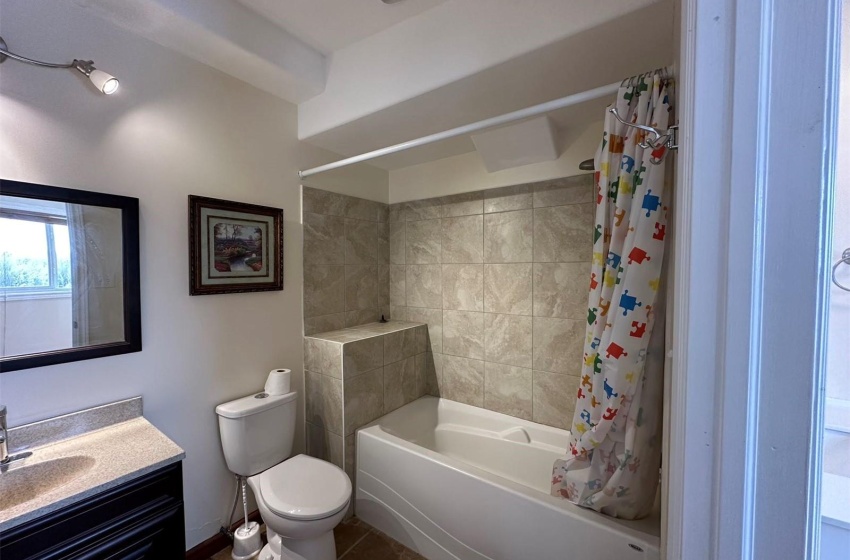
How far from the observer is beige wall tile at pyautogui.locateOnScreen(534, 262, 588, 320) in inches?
81.6

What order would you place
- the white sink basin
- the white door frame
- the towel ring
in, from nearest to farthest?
the white door frame → the towel ring → the white sink basin

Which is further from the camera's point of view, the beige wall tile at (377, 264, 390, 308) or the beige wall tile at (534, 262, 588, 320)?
the beige wall tile at (377, 264, 390, 308)

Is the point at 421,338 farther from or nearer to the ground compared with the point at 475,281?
nearer to the ground

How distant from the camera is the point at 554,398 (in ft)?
7.18

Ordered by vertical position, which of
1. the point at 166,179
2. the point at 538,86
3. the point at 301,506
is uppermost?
the point at 538,86

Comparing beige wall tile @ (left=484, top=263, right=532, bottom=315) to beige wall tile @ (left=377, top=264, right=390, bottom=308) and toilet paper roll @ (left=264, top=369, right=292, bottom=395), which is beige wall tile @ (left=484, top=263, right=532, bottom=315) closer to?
beige wall tile @ (left=377, top=264, right=390, bottom=308)

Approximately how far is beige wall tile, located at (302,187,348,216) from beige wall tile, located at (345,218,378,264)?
12cm

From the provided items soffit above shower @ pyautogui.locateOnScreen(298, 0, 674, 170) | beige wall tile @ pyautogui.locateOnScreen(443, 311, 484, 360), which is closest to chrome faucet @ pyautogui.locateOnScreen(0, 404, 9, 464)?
soffit above shower @ pyautogui.locateOnScreen(298, 0, 674, 170)

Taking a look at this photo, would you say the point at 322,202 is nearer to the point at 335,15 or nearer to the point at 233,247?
the point at 233,247

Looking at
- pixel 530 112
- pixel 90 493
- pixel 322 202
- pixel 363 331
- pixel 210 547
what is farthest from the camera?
pixel 363 331

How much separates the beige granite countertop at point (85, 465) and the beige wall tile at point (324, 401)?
2.90ft

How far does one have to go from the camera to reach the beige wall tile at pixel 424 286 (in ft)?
8.84

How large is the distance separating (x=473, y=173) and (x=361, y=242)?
3.33ft

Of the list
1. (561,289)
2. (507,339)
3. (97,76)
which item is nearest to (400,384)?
(507,339)
